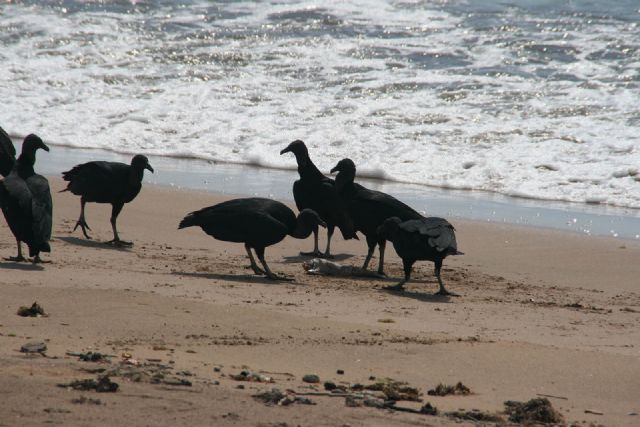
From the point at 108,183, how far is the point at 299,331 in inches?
157

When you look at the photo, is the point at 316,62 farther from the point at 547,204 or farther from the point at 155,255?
the point at 155,255

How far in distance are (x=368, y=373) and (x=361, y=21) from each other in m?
18.1

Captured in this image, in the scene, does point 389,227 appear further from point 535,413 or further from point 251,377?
point 535,413

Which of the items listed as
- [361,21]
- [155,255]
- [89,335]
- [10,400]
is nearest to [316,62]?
[361,21]

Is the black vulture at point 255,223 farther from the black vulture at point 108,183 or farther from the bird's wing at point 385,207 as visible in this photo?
the black vulture at point 108,183

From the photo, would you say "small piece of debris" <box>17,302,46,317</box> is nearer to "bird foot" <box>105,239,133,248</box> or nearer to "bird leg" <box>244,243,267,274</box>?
"bird leg" <box>244,243,267,274</box>

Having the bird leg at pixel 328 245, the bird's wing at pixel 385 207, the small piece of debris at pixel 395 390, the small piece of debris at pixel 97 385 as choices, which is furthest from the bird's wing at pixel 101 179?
the small piece of debris at pixel 97 385

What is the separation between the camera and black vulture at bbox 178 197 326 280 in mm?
8375

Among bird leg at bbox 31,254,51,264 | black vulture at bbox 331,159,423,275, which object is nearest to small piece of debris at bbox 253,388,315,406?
bird leg at bbox 31,254,51,264

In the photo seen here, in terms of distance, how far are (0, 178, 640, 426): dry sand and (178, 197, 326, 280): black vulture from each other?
29 centimetres

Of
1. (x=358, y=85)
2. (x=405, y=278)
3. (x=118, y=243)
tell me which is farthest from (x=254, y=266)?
(x=358, y=85)

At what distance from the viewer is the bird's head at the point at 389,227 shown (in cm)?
845

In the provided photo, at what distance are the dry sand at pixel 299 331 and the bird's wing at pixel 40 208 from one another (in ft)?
0.87

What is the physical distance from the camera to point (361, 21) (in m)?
22.8
